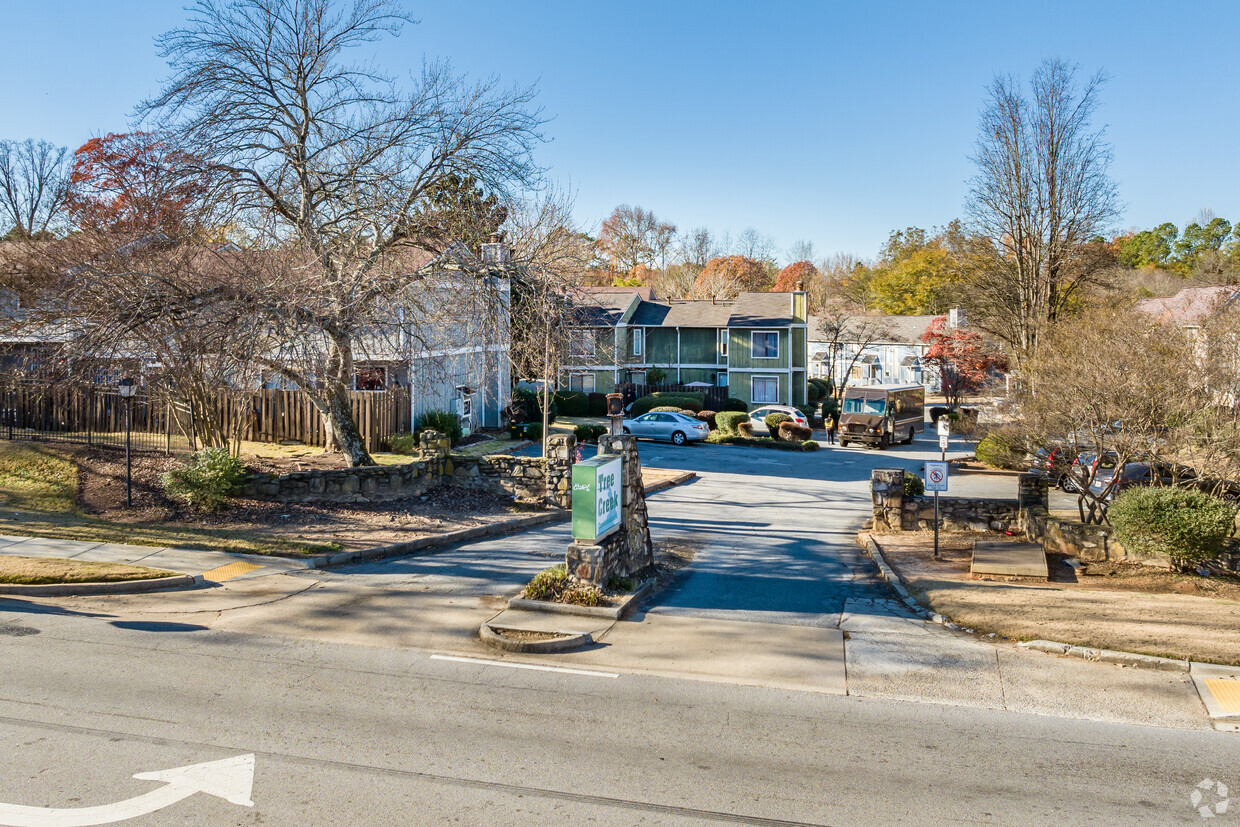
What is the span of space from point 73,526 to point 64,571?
354cm

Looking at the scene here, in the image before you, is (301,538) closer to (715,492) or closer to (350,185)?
(350,185)

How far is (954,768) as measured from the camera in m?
6.81

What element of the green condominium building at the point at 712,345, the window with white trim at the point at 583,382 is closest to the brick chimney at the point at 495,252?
the green condominium building at the point at 712,345

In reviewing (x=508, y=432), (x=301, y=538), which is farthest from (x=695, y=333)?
(x=301, y=538)

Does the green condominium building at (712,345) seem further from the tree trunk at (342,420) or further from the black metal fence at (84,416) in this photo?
the tree trunk at (342,420)

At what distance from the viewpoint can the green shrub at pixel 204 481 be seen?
1617 cm

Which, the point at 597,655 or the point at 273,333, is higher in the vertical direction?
the point at 273,333

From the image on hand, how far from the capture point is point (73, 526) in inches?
581

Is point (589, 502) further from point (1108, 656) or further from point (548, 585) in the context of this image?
point (1108, 656)

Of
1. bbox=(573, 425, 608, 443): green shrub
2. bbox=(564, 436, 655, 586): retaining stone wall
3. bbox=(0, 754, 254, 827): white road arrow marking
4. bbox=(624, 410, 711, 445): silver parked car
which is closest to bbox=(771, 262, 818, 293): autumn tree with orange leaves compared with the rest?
bbox=(624, 410, 711, 445): silver parked car

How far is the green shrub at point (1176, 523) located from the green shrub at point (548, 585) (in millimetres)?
9885

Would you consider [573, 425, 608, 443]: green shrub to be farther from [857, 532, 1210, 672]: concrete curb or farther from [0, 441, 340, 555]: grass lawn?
[857, 532, 1210, 672]: concrete curb

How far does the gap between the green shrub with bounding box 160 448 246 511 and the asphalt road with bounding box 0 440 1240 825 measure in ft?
16.6

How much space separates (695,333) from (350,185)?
3545 cm
